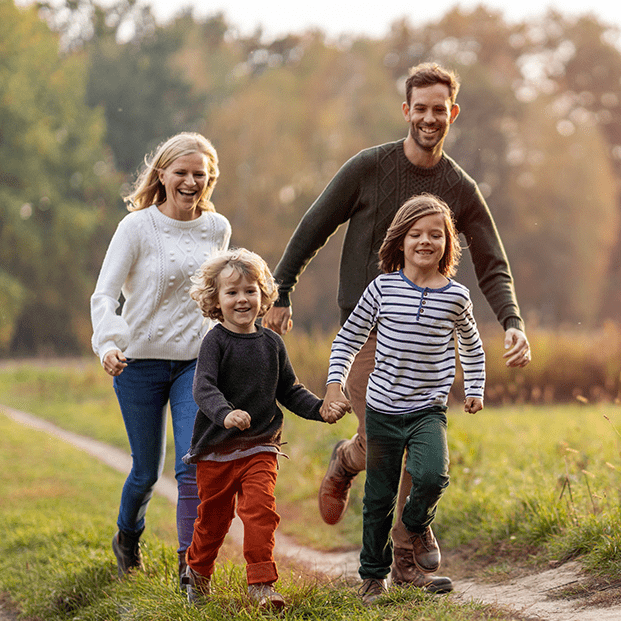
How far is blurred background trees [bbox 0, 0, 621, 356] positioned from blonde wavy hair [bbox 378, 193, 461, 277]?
2321 centimetres

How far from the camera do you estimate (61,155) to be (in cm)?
2812

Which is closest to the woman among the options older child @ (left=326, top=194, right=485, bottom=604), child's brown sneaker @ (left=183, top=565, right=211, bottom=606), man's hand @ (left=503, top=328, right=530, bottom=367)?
child's brown sneaker @ (left=183, top=565, right=211, bottom=606)

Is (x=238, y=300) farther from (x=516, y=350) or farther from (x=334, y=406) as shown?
(x=516, y=350)

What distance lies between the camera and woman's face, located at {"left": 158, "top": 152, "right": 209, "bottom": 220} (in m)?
3.79

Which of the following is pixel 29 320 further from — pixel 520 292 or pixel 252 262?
pixel 252 262

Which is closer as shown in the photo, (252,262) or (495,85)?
(252,262)

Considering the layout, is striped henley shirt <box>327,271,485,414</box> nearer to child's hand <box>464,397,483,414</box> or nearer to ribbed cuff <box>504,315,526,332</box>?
child's hand <box>464,397,483,414</box>

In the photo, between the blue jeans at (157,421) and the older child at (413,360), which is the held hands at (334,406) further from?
the blue jeans at (157,421)

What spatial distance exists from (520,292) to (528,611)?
1181 inches

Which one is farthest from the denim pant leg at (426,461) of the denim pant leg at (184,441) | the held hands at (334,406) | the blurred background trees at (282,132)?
the blurred background trees at (282,132)

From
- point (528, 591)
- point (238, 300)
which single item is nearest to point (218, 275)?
point (238, 300)

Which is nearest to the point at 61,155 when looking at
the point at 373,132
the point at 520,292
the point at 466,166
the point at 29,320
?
the point at 29,320

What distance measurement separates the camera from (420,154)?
383 cm

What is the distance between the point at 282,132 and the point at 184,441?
28.3m
